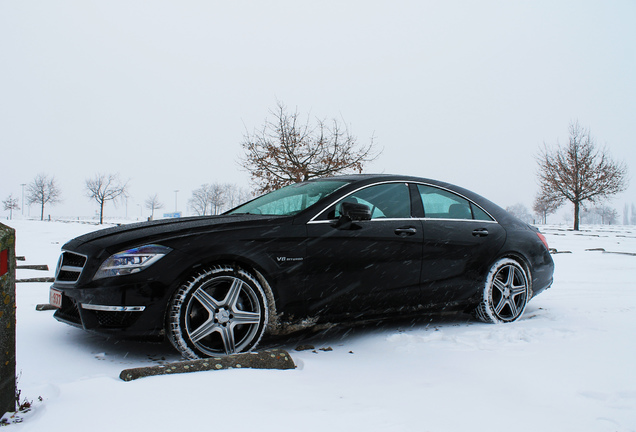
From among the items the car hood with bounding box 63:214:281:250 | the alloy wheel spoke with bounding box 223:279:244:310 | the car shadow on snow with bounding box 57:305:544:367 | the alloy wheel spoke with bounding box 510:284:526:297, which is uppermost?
the car hood with bounding box 63:214:281:250

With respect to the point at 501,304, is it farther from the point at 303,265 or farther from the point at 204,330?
the point at 204,330

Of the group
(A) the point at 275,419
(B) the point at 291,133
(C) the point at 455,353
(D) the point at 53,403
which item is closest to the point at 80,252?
(D) the point at 53,403

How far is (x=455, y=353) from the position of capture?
3816 millimetres

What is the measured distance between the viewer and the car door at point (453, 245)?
4484 millimetres

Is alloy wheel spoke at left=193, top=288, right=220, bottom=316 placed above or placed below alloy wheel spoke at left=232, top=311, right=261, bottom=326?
above

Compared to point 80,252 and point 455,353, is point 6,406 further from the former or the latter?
point 455,353

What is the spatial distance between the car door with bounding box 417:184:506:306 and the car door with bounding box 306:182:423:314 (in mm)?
152

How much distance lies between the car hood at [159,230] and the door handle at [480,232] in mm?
2145

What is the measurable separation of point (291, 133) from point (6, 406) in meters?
18.9

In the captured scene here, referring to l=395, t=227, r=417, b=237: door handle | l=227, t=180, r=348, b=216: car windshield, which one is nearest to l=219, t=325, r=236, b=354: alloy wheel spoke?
l=227, t=180, r=348, b=216: car windshield

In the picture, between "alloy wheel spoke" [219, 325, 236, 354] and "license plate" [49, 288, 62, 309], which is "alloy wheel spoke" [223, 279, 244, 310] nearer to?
"alloy wheel spoke" [219, 325, 236, 354]

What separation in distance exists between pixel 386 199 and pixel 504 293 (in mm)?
1667

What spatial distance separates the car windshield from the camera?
4.16m

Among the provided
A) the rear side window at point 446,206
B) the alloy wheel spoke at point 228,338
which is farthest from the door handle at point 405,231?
the alloy wheel spoke at point 228,338
